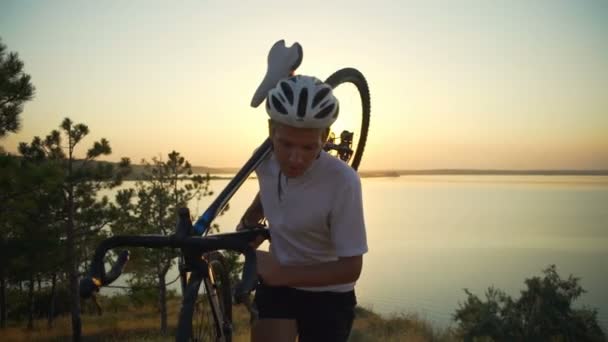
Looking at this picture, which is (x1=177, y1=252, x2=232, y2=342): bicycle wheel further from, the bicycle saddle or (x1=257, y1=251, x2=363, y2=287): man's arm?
the bicycle saddle

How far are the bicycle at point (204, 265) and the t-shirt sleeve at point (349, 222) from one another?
483 mm

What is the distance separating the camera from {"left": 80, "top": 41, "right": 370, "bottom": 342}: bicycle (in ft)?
6.41

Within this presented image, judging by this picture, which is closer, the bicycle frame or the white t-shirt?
the bicycle frame

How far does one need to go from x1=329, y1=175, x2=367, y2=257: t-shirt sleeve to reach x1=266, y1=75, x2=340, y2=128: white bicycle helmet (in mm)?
383

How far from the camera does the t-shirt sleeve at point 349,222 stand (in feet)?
8.03

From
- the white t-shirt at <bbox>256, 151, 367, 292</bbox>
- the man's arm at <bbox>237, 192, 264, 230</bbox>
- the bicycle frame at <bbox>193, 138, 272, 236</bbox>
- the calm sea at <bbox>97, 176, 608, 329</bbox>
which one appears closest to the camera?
the bicycle frame at <bbox>193, 138, 272, 236</bbox>

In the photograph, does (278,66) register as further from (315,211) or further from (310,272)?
(310,272)

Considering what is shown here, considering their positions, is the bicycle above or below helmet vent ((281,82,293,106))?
below

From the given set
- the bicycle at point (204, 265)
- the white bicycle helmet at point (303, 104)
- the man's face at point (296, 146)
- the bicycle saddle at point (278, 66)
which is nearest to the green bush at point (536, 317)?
the bicycle saddle at point (278, 66)

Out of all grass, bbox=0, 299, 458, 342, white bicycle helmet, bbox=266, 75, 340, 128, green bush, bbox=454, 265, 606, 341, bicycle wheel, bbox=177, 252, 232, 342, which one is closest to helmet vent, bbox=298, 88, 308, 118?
white bicycle helmet, bbox=266, 75, 340, 128

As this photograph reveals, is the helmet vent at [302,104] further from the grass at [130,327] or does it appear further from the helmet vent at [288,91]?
the grass at [130,327]

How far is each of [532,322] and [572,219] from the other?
626 feet

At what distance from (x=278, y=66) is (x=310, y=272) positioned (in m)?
1.51

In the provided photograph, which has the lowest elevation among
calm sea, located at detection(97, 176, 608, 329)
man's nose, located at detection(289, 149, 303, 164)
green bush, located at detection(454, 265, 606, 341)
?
calm sea, located at detection(97, 176, 608, 329)
